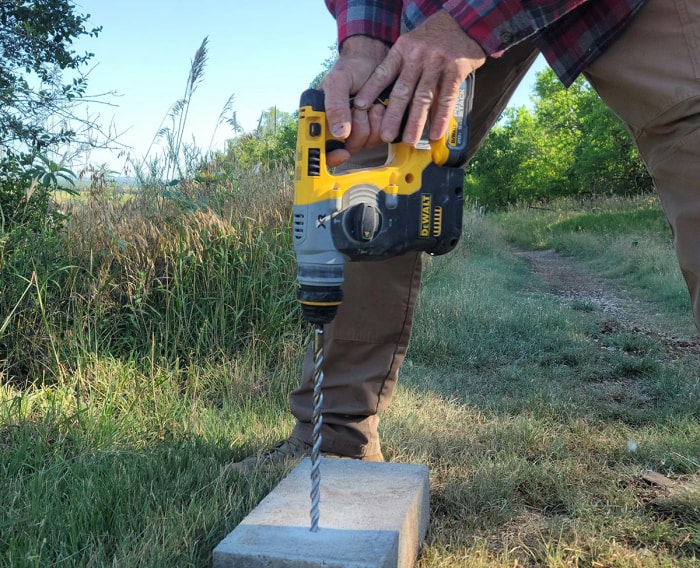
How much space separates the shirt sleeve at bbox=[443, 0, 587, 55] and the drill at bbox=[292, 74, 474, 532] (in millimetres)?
203

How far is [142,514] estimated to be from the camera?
174 cm

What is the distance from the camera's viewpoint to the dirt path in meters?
4.67

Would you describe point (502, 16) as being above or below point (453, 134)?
above

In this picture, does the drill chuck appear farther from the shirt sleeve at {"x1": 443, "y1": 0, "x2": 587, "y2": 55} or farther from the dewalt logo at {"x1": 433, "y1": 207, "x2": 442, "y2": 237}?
the shirt sleeve at {"x1": 443, "y1": 0, "x2": 587, "y2": 55}

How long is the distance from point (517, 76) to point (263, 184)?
8.71 feet

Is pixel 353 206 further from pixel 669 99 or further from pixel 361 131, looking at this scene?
pixel 669 99

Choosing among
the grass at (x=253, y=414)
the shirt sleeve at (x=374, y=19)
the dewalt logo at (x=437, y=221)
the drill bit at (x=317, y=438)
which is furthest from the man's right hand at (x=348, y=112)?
the grass at (x=253, y=414)

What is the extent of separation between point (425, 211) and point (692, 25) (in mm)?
755

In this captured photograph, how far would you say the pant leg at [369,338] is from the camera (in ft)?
6.88

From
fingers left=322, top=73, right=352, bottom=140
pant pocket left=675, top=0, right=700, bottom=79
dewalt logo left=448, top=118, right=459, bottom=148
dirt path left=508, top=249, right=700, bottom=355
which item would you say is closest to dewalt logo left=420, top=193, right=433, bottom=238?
dewalt logo left=448, top=118, right=459, bottom=148

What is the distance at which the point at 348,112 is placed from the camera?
1.60 m

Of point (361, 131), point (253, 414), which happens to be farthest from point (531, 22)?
point (253, 414)

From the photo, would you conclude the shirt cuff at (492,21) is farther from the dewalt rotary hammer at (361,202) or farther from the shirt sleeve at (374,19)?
the shirt sleeve at (374,19)

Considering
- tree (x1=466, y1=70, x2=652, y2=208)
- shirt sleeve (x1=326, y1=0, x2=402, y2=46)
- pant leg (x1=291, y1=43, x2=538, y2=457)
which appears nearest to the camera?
Answer: shirt sleeve (x1=326, y1=0, x2=402, y2=46)
